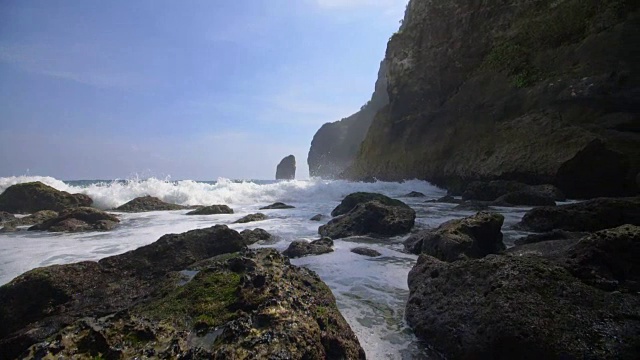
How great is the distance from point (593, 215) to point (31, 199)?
2130 cm

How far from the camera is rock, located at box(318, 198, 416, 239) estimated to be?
8.73 metres

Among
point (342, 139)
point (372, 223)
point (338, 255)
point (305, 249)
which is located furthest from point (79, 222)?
point (342, 139)

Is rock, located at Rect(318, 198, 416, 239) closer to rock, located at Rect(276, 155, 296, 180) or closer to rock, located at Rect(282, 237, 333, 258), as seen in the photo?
rock, located at Rect(282, 237, 333, 258)

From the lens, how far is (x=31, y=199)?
640 inches

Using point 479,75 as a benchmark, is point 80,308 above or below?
below

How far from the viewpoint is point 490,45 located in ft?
74.3

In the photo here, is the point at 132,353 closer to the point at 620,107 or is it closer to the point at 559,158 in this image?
the point at 559,158

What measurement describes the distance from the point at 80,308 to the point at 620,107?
18.2 metres

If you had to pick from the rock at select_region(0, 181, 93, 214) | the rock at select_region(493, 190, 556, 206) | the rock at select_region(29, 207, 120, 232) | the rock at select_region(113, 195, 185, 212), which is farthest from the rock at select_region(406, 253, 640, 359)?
the rock at select_region(0, 181, 93, 214)

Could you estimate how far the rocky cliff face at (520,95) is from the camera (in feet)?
42.1

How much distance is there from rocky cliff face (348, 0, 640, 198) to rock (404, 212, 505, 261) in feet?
28.6

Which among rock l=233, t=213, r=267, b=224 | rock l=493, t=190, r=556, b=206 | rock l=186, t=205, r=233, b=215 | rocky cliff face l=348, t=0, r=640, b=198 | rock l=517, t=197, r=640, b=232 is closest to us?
rock l=517, t=197, r=640, b=232

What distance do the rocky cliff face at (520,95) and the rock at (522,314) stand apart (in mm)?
11451

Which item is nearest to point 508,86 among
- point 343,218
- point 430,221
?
point 430,221
